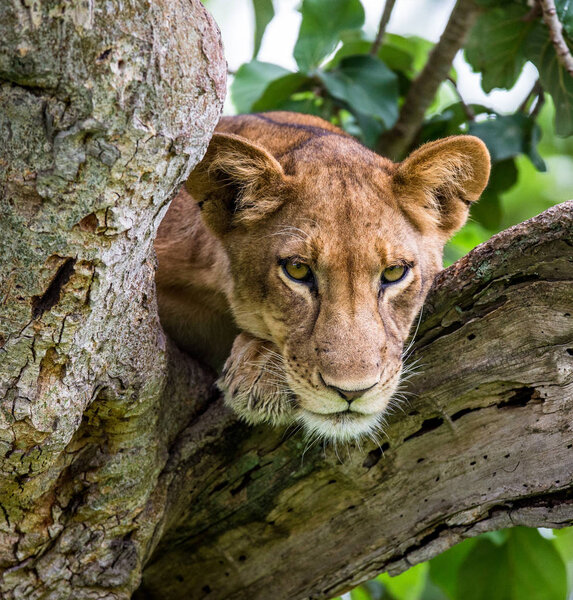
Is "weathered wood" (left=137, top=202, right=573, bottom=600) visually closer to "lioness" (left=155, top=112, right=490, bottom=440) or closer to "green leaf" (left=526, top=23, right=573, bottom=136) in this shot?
"lioness" (left=155, top=112, right=490, bottom=440)

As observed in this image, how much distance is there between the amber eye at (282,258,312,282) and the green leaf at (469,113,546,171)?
2.16 meters

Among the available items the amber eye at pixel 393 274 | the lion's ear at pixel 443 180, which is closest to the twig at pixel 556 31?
the lion's ear at pixel 443 180

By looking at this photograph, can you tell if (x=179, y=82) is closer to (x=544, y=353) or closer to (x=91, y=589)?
(x=544, y=353)

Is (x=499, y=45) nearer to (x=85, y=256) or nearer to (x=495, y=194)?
(x=495, y=194)

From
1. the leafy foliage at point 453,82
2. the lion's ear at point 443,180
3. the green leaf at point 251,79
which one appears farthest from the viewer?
the green leaf at point 251,79

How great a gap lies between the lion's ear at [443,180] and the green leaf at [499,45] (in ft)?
5.17

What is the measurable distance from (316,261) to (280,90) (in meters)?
2.40

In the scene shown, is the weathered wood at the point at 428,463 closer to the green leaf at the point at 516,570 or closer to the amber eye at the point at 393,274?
the amber eye at the point at 393,274

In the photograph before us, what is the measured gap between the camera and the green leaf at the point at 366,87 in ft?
17.0

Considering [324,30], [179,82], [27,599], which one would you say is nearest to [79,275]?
[179,82]

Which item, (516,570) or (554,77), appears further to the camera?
(554,77)

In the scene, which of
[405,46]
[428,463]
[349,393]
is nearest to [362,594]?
[428,463]

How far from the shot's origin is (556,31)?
4.45 meters

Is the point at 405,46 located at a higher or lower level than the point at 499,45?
lower
